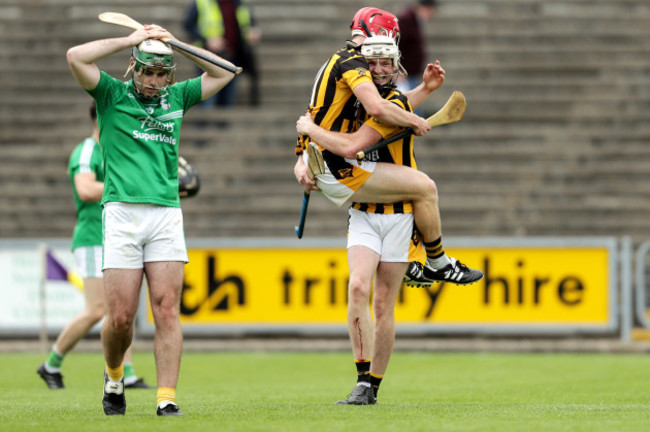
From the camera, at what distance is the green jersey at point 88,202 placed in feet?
32.8

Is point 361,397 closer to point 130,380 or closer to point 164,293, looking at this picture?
point 164,293

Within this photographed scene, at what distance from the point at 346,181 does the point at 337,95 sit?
537 millimetres

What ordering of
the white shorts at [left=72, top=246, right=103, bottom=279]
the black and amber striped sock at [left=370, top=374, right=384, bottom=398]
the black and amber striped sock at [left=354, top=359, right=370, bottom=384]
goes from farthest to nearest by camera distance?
the white shorts at [left=72, top=246, right=103, bottom=279]
the black and amber striped sock at [left=370, top=374, right=384, bottom=398]
the black and amber striped sock at [left=354, top=359, right=370, bottom=384]

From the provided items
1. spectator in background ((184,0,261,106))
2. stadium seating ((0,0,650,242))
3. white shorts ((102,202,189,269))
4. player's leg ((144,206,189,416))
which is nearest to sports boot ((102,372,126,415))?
player's leg ((144,206,189,416))

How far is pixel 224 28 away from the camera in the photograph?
58.6ft

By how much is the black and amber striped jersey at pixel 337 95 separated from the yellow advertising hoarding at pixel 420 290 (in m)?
6.55

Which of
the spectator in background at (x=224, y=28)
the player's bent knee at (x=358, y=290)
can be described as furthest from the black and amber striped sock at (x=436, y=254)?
the spectator in background at (x=224, y=28)

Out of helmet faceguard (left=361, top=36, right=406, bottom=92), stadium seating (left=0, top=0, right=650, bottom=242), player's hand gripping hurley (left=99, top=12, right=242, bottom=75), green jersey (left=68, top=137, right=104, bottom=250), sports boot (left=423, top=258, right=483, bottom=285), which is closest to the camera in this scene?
player's hand gripping hurley (left=99, top=12, right=242, bottom=75)

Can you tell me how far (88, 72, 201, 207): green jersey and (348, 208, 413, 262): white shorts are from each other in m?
1.29

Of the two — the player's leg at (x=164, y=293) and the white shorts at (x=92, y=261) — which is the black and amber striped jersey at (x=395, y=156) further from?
the white shorts at (x=92, y=261)

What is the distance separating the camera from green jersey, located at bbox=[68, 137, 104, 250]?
9984 mm

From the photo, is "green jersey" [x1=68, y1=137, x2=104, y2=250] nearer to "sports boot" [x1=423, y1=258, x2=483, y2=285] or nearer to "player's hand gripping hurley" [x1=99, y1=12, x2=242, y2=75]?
"player's hand gripping hurley" [x1=99, y1=12, x2=242, y2=75]

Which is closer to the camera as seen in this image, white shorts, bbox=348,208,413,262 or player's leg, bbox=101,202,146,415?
player's leg, bbox=101,202,146,415

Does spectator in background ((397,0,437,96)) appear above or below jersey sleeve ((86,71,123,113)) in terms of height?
below
